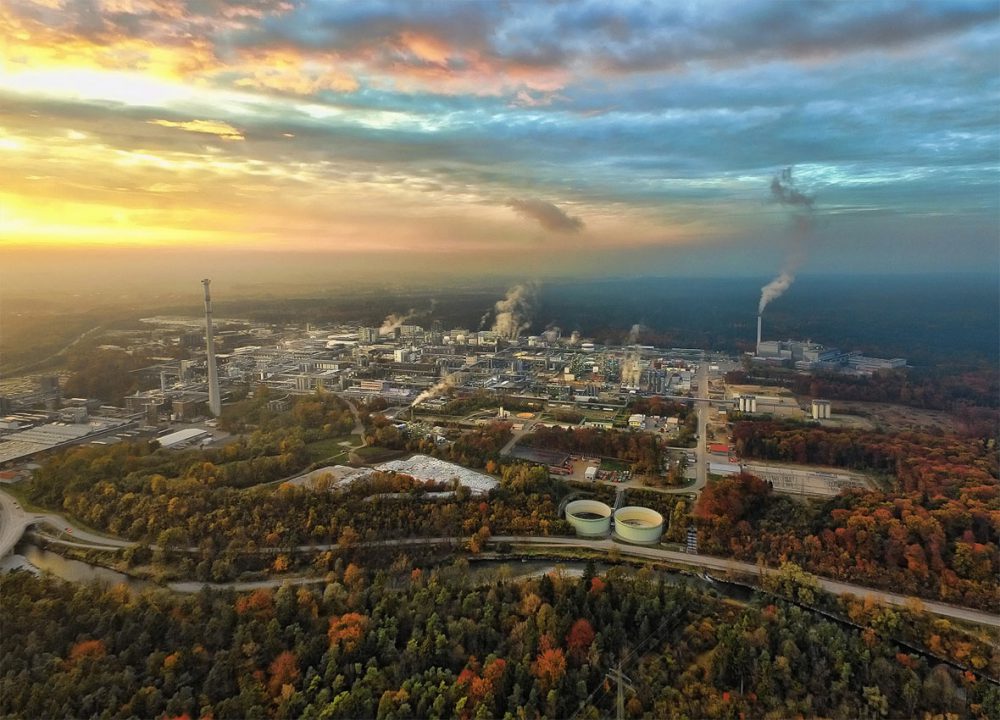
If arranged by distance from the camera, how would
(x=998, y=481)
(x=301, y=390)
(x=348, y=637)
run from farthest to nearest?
(x=301, y=390), (x=998, y=481), (x=348, y=637)

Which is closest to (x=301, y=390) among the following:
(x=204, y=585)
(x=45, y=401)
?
(x=45, y=401)

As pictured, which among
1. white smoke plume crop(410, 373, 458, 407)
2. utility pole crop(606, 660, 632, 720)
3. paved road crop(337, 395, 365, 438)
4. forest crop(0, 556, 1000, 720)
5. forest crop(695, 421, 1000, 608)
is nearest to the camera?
utility pole crop(606, 660, 632, 720)

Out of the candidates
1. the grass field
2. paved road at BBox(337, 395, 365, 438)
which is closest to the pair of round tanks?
the grass field

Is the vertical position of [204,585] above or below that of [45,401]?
below

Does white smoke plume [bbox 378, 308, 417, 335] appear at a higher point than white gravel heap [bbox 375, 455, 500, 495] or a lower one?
higher

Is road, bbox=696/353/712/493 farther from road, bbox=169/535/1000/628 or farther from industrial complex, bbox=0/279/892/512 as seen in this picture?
road, bbox=169/535/1000/628

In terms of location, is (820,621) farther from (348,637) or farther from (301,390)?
(301,390)

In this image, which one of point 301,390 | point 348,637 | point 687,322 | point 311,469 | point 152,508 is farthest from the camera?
point 687,322
